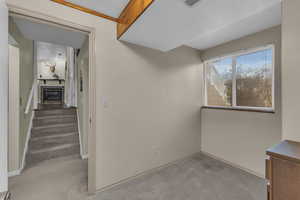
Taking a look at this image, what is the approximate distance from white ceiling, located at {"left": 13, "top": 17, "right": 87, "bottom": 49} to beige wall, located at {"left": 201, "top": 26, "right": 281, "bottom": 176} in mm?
2700

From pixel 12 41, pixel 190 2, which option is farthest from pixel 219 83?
pixel 12 41

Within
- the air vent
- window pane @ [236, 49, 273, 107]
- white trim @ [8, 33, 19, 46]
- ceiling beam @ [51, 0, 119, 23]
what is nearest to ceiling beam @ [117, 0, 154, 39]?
ceiling beam @ [51, 0, 119, 23]

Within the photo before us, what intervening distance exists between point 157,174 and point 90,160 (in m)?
1.12

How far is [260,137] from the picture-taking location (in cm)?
213

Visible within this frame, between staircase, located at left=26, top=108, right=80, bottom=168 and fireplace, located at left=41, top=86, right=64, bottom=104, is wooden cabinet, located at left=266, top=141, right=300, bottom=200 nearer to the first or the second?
staircase, located at left=26, top=108, right=80, bottom=168

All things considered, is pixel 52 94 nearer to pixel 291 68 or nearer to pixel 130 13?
pixel 130 13

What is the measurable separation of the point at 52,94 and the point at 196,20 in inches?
382

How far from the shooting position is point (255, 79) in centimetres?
231

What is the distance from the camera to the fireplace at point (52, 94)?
8.08 meters

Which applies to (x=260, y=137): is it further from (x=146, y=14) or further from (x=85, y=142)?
(x=85, y=142)

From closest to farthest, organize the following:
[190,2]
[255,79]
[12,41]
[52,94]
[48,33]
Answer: [190,2], [12,41], [48,33], [255,79], [52,94]

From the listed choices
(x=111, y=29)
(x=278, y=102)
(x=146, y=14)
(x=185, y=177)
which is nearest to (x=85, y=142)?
(x=185, y=177)

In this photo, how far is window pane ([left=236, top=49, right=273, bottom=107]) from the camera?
2152 millimetres

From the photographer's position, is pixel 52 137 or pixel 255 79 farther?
pixel 52 137
